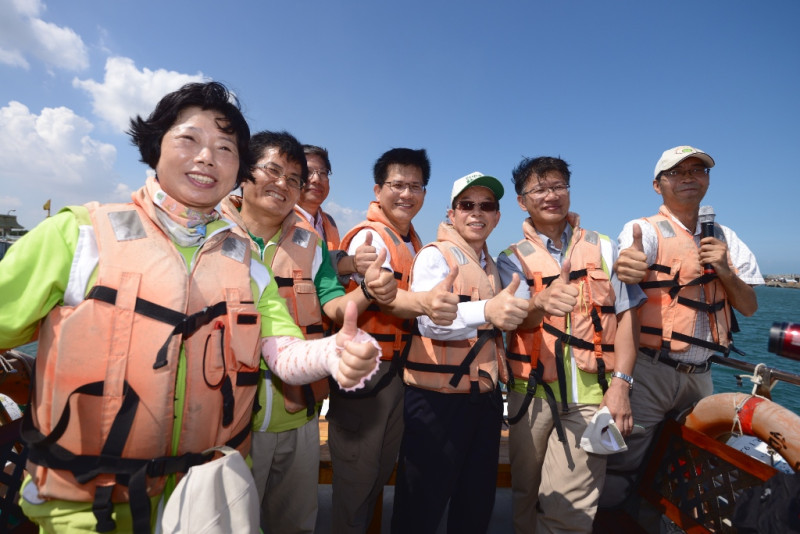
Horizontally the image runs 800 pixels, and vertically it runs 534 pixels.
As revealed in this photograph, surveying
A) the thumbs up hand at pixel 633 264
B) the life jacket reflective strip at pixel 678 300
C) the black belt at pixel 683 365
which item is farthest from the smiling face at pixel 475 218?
the black belt at pixel 683 365

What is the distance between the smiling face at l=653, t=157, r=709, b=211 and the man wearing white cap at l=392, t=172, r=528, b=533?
7.41 feet

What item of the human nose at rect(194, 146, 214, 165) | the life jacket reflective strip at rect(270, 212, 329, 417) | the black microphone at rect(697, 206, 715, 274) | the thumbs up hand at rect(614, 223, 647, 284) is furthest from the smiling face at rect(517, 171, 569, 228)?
the human nose at rect(194, 146, 214, 165)

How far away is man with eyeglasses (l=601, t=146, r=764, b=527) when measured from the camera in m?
3.37

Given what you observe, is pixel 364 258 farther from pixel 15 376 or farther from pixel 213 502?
pixel 15 376

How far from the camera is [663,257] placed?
11.5 ft

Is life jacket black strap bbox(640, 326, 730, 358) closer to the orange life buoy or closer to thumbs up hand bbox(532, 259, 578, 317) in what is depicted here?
the orange life buoy

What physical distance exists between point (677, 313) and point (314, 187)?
405 centimetres

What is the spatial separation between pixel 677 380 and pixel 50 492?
4.49m

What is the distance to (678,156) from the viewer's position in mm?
3492

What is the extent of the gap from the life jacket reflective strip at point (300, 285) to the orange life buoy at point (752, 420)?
3.16 m

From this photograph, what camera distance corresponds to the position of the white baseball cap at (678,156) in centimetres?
343

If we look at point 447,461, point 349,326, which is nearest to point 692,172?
point 447,461

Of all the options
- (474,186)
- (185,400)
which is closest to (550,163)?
(474,186)

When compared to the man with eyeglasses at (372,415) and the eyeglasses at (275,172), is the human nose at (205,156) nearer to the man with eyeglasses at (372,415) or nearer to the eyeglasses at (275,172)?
the eyeglasses at (275,172)
